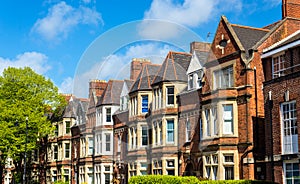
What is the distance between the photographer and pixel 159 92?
38000 millimetres

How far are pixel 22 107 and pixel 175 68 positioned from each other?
70.1 ft

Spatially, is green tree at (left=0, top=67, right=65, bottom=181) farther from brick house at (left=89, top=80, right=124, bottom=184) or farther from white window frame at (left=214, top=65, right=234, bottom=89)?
white window frame at (left=214, top=65, right=234, bottom=89)

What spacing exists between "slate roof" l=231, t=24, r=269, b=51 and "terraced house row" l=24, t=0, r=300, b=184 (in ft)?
0.23

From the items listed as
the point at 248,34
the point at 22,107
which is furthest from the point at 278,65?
the point at 22,107

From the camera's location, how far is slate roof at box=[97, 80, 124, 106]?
48688 mm

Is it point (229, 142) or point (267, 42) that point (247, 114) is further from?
point (267, 42)

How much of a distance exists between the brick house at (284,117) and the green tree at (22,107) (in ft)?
101

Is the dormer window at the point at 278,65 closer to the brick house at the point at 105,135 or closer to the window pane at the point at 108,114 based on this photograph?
the brick house at the point at 105,135

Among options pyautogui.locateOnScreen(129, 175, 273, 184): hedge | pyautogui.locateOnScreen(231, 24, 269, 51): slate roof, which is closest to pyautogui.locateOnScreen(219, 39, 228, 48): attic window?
pyautogui.locateOnScreen(231, 24, 269, 51): slate roof

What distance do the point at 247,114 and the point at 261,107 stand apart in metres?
1.19

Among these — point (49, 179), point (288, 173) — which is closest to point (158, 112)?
point (288, 173)

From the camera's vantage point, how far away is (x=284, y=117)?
26078 mm

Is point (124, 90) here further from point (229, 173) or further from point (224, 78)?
point (229, 173)

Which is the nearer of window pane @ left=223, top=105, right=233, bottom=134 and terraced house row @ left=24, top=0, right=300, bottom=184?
terraced house row @ left=24, top=0, right=300, bottom=184
